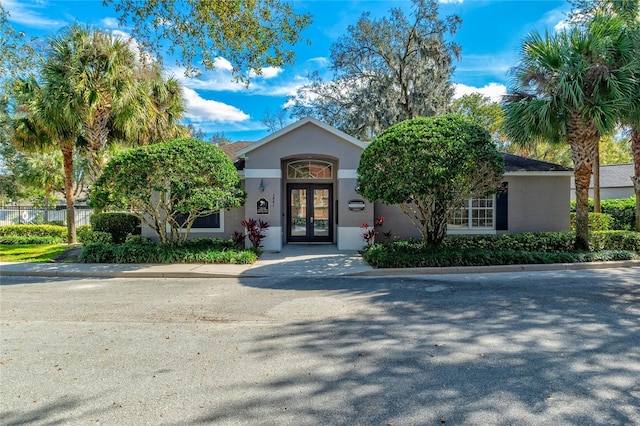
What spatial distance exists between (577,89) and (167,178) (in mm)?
11476

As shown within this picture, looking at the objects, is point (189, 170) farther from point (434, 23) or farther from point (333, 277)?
point (434, 23)

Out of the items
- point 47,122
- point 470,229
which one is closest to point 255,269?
point 470,229

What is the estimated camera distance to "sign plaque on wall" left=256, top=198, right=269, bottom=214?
13133 mm

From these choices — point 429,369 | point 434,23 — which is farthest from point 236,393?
point 434,23

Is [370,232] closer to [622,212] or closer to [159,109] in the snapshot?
[159,109]

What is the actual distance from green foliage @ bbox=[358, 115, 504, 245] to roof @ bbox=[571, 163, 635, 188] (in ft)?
77.4

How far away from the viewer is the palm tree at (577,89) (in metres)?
9.90

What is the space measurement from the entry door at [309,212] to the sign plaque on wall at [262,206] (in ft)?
6.16

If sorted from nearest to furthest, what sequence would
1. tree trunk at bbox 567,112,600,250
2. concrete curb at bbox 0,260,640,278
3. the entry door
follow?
1. concrete curb at bbox 0,260,640,278
2. tree trunk at bbox 567,112,600,250
3. the entry door

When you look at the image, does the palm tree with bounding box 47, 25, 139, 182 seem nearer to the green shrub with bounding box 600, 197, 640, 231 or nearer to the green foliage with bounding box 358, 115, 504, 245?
the green foliage with bounding box 358, 115, 504, 245

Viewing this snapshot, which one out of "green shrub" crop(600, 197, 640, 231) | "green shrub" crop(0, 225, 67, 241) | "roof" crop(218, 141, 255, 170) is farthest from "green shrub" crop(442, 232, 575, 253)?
"green shrub" crop(0, 225, 67, 241)

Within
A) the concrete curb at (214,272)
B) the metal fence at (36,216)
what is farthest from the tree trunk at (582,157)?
the metal fence at (36,216)

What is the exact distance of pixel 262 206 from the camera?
13141mm

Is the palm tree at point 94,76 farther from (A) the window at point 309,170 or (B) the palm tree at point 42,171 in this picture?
(B) the palm tree at point 42,171
